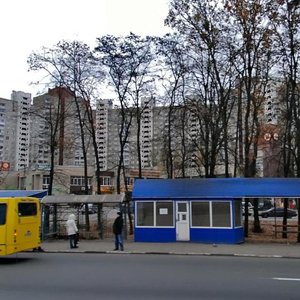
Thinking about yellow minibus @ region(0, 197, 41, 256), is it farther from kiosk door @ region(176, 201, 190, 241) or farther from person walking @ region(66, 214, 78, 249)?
kiosk door @ region(176, 201, 190, 241)

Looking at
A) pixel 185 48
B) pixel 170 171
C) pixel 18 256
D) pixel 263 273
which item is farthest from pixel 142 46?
pixel 263 273

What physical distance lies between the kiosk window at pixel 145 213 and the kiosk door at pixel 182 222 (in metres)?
1.41

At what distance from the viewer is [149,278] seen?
39.1 feet

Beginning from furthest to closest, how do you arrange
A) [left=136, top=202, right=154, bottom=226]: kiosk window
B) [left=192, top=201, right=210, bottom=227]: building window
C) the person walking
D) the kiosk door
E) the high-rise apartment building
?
the high-rise apartment building → [left=136, top=202, right=154, bottom=226]: kiosk window → the kiosk door → [left=192, top=201, right=210, bottom=227]: building window → the person walking

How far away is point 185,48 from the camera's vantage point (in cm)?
2878

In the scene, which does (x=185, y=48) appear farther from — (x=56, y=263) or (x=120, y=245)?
(x=56, y=263)

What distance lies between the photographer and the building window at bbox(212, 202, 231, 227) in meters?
22.8

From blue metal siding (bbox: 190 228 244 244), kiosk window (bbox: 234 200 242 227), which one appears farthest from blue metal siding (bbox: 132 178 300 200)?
blue metal siding (bbox: 190 228 244 244)

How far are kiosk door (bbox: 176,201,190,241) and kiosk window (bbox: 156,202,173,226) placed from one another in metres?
0.38

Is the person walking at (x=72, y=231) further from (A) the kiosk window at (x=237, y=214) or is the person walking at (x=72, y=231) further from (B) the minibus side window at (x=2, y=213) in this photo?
(A) the kiosk window at (x=237, y=214)

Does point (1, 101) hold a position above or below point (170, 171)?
above

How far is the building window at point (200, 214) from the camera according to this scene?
2314 cm

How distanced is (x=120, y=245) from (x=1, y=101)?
1843 inches

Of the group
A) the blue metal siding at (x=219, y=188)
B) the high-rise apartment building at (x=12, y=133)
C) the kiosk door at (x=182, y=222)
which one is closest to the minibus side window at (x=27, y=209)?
the blue metal siding at (x=219, y=188)
